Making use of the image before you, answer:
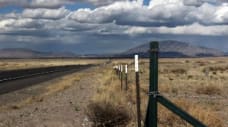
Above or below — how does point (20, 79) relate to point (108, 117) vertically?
A: below

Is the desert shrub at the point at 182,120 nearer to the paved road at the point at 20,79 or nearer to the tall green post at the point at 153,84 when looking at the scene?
the tall green post at the point at 153,84

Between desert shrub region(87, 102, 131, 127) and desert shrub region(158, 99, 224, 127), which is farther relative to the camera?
desert shrub region(158, 99, 224, 127)

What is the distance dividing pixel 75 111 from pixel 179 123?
5.98m

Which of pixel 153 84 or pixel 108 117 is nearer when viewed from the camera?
pixel 153 84

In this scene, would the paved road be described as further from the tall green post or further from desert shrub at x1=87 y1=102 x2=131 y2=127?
the tall green post

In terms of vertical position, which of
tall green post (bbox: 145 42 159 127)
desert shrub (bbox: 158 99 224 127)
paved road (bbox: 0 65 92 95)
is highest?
tall green post (bbox: 145 42 159 127)

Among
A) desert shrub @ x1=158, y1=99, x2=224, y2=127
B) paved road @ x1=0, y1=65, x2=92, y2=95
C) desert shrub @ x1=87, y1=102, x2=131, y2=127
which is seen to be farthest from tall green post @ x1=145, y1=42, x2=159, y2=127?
paved road @ x1=0, y1=65, x2=92, y2=95

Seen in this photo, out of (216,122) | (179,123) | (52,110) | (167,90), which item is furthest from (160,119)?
(167,90)

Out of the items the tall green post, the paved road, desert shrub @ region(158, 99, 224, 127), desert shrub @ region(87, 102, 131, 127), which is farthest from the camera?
the paved road

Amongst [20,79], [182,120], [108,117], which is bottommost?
[20,79]

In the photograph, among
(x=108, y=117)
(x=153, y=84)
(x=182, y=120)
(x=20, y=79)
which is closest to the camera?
(x=153, y=84)

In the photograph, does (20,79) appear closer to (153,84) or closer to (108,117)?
(108,117)

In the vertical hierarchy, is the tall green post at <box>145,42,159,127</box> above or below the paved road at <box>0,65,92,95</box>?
above

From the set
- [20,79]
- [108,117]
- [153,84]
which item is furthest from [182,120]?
[20,79]
